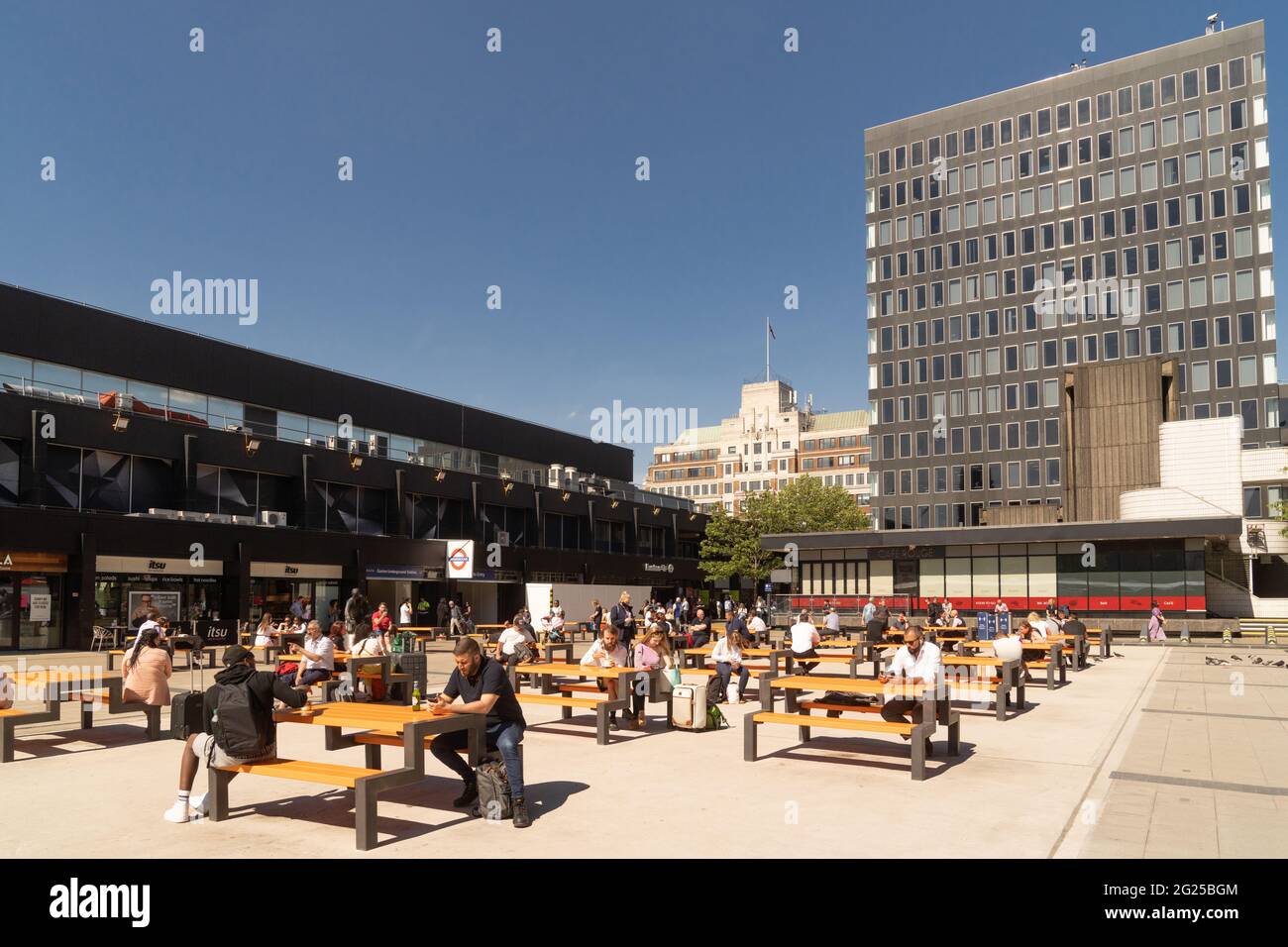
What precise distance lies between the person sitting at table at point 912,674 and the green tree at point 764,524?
194 ft

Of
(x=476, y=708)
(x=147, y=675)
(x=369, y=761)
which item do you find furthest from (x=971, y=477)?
(x=476, y=708)

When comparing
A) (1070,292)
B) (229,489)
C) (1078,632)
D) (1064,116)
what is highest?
(1064,116)

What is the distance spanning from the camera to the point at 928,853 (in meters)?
7.29

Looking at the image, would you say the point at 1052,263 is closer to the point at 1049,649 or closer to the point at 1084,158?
the point at 1084,158

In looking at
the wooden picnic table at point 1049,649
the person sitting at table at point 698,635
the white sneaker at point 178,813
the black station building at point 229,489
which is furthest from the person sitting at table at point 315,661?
the wooden picnic table at point 1049,649

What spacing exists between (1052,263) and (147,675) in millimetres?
77544

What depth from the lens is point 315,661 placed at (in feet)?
54.2

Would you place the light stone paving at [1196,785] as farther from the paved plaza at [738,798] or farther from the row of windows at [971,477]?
the row of windows at [971,477]

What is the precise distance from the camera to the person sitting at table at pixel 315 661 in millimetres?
16438

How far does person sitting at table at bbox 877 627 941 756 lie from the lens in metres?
11.4

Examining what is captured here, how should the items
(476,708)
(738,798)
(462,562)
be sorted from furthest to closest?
(462,562) → (738,798) → (476,708)

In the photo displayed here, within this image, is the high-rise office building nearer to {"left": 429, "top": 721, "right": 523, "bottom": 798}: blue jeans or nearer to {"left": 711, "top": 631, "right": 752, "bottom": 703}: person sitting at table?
{"left": 711, "top": 631, "right": 752, "bottom": 703}: person sitting at table

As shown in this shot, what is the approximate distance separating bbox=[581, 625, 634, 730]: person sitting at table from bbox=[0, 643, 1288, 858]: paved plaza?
26.4 inches
